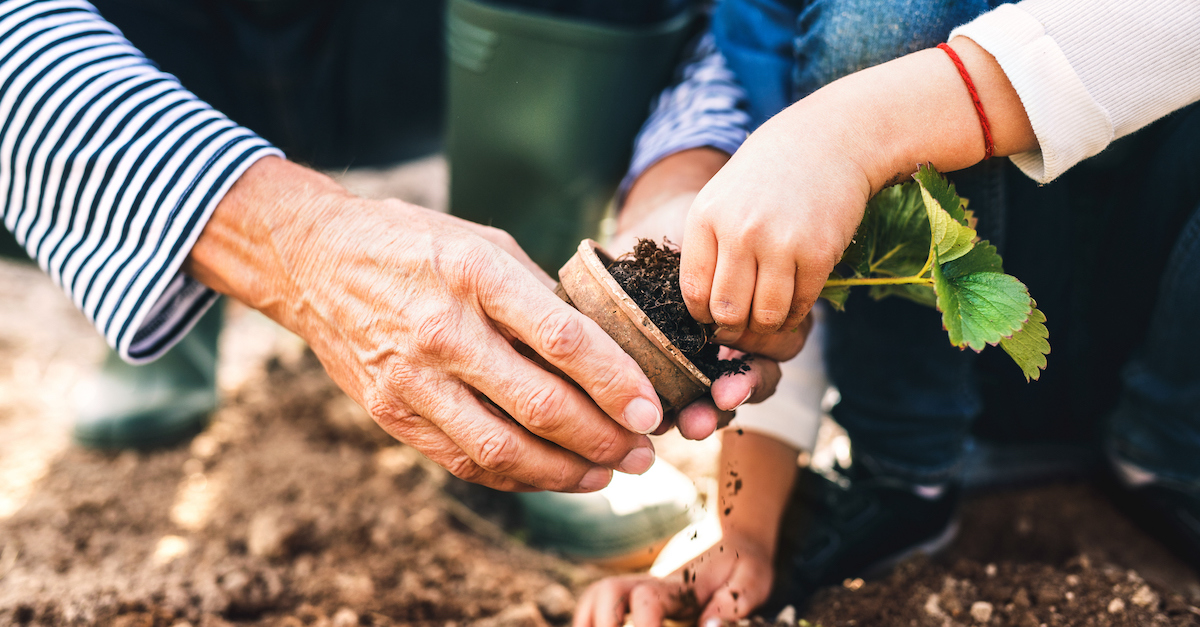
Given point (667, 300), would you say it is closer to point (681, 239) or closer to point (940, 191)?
point (681, 239)

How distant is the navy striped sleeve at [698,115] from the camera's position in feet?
5.09

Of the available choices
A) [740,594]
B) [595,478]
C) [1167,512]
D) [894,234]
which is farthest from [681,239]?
[1167,512]

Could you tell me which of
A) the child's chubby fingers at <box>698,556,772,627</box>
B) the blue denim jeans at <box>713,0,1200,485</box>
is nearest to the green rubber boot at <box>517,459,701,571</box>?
the child's chubby fingers at <box>698,556,772,627</box>

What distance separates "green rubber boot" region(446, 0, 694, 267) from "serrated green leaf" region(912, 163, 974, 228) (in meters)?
1.31

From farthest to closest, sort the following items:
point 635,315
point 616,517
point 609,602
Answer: point 616,517
point 609,602
point 635,315

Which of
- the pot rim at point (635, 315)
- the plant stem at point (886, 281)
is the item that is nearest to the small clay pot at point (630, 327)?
the pot rim at point (635, 315)

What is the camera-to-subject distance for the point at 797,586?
4.89ft

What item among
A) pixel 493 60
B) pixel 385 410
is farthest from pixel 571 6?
pixel 385 410

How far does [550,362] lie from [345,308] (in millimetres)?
380

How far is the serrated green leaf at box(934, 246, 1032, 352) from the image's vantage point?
38.0 inches

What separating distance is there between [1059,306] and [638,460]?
1.26 m

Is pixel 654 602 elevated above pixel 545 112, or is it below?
below

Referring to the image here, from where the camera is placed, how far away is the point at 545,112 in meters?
2.18

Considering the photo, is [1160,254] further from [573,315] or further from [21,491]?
[21,491]
